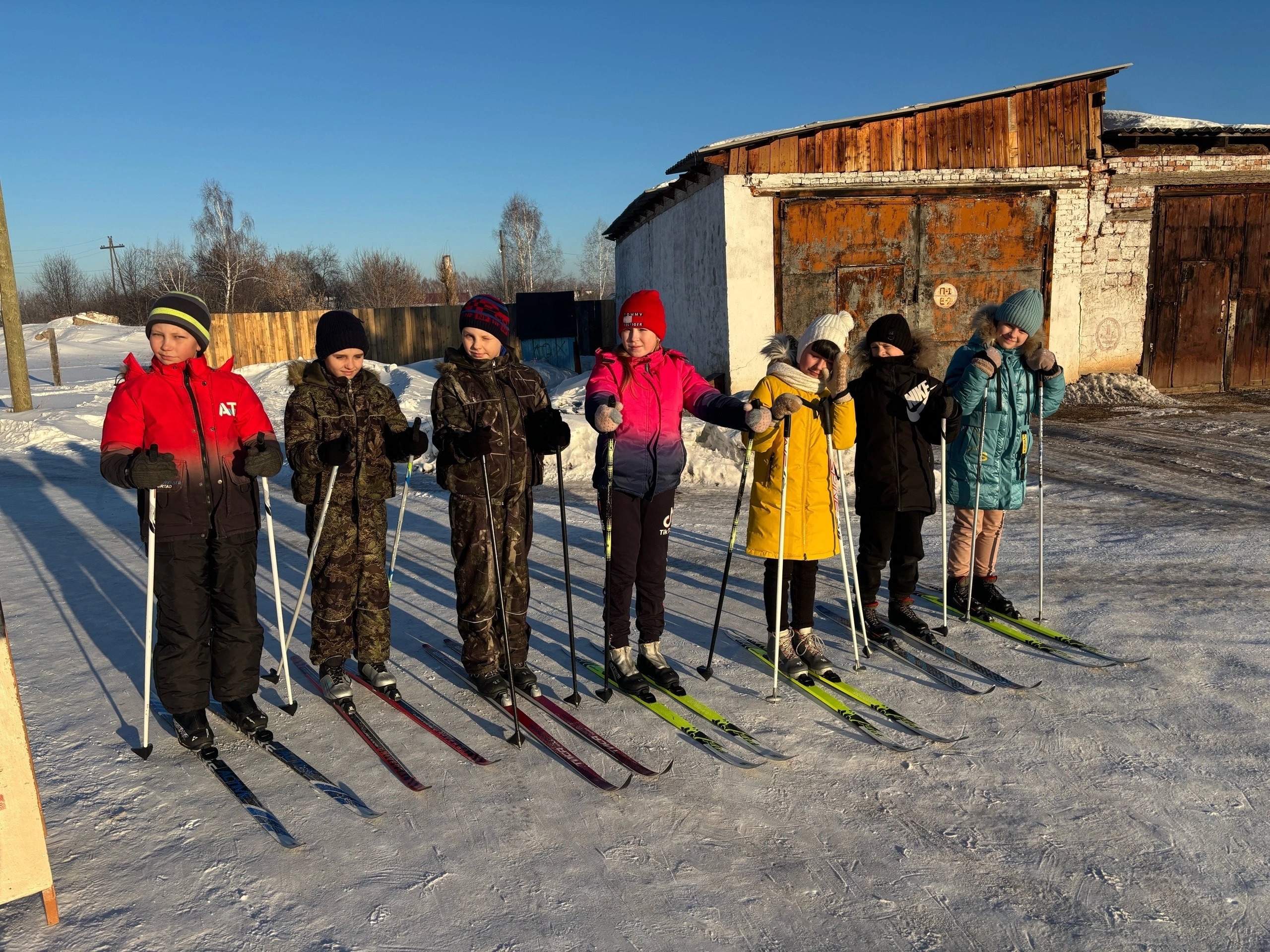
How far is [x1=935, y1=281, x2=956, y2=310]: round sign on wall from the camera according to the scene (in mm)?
12695

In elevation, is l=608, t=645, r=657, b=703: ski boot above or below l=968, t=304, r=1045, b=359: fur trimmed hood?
below

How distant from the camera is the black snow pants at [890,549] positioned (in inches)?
177

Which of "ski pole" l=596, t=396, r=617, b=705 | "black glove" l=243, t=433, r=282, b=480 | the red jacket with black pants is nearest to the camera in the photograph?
the red jacket with black pants

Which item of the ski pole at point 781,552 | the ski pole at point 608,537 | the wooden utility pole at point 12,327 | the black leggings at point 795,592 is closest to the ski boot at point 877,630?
the black leggings at point 795,592

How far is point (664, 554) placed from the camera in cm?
405

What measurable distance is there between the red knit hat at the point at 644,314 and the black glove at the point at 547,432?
520mm

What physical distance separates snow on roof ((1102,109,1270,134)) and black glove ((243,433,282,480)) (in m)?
14.3

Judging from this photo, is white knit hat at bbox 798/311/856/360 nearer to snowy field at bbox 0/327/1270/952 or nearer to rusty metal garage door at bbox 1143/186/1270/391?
snowy field at bbox 0/327/1270/952

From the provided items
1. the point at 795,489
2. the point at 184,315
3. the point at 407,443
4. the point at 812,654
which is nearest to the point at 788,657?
the point at 812,654

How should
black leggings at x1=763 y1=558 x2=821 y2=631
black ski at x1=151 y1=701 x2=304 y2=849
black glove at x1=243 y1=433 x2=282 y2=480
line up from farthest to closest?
black leggings at x1=763 y1=558 x2=821 y2=631 → black glove at x1=243 y1=433 x2=282 y2=480 → black ski at x1=151 y1=701 x2=304 y2=849

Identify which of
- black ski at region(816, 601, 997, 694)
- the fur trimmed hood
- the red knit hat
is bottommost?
black ski at region(816, 601, 997, 694)

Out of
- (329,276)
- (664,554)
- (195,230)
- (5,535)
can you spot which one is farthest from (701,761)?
(329,276)

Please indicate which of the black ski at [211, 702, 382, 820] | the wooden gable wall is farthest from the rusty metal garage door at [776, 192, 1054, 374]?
the black ski at [211, 702, 382, 820]

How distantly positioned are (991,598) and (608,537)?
253cm
